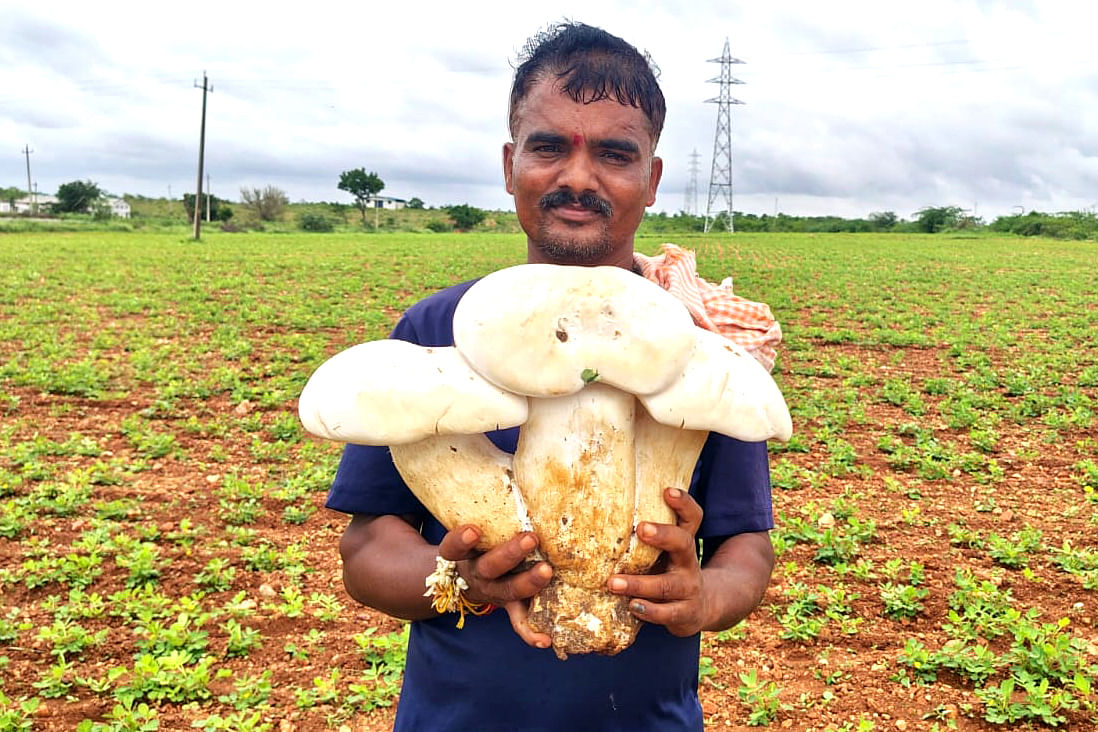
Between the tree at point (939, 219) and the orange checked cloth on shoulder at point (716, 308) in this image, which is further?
the tree at point (939, 219)

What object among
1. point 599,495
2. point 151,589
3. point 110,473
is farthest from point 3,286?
point 599,495

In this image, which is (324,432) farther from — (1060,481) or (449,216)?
(449,216)

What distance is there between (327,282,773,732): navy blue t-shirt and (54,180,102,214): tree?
72.2 metres

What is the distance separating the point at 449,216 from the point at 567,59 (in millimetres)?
62453

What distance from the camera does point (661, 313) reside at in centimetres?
134

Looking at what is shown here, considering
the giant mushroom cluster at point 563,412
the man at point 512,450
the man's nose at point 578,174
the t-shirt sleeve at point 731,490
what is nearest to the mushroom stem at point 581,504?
the giant mushroom cluster at point 563,412

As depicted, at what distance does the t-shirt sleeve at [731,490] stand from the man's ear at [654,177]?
0.54m

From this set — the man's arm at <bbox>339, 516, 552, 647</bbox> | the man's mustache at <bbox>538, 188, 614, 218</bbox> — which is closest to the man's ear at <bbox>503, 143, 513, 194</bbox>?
the man's mustache at <bbox>538, 188, 614, 218</bbox>

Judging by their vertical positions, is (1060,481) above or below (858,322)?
below

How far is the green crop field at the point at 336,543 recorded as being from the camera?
3432mm

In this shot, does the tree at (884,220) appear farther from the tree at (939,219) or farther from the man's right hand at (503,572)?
the man's right hand at (503,572)

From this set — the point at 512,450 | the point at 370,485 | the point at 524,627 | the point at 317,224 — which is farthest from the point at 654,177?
the point at 317,224

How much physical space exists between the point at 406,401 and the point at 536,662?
65 centimetres

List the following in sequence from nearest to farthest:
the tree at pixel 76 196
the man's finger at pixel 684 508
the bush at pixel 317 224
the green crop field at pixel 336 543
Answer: the man's finger at pixel 684 508, the green crop field at pixel 336 543, the bush at pixel 317 224, the tree at pixel 76 196
